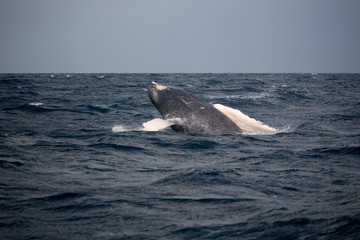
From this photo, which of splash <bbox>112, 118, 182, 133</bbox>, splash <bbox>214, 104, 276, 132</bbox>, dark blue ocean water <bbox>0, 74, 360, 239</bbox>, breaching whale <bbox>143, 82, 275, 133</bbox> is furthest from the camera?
splash <bbox>214, 104, 276, 132</bbox>

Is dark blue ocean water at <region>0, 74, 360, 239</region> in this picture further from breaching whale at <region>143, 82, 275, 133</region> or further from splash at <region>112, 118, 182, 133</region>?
splash at <region>112, 118, 182, 133</region>

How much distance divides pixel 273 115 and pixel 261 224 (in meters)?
11.0

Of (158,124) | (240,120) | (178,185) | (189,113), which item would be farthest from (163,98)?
(178,185)

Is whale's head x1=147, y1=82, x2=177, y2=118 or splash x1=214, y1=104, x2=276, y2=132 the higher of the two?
whale's head x1=147, y1=82, x2=177, y2=118

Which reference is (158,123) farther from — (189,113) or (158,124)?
(189,113)

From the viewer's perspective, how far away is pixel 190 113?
820 cm

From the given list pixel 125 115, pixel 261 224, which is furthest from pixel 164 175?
pixel 125 115

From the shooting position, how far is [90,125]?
11.4m

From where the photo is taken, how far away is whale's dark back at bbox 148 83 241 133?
8219 mm

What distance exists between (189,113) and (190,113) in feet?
0.08

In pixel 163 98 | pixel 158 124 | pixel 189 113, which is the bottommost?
pixel 158 124

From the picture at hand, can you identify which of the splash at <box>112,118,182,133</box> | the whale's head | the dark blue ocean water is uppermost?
the whale's head

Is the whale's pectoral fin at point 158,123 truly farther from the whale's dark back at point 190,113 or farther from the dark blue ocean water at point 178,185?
the dark blue ocean water at point 178,185

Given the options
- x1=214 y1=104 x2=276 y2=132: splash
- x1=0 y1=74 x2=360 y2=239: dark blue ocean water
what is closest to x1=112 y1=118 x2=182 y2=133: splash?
x1=0 y1=74 x2=360 y2=239: dark blue ocean water
